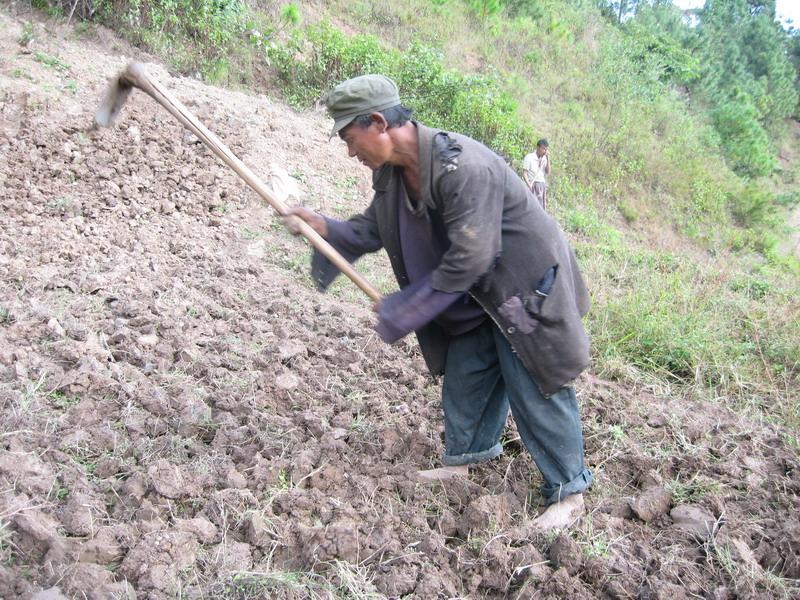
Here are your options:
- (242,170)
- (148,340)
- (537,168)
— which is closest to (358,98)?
(242,170)

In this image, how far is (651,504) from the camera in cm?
270

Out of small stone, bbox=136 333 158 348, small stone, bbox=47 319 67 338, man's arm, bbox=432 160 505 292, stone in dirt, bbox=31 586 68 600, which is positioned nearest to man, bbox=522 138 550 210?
small stone, bbox=136 333 158 348

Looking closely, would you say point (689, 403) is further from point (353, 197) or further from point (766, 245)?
point (766, 245)

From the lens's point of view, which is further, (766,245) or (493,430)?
(766,245)

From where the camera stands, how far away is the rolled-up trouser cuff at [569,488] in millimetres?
2502

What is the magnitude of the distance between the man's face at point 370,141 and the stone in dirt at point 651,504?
1658mm

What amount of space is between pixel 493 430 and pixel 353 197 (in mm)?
4210

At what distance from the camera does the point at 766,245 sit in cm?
1148

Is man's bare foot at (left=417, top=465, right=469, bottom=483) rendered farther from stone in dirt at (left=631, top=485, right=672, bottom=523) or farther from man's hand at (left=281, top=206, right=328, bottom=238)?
man's hand at (left=281, top=206, right=328, bottom=238)

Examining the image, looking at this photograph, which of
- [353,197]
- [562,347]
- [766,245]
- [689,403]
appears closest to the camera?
[562,347]

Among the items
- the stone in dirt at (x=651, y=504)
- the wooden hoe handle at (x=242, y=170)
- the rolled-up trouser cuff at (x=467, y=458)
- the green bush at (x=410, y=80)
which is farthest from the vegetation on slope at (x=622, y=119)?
the wooden hoe handle at (x=242, y=170)

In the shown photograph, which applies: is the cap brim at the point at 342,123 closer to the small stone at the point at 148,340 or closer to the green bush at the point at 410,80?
the small stone at the point at 148,340

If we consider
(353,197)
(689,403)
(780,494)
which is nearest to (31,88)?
(353,197)

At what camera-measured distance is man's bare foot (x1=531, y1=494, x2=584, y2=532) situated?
99.3 inches
